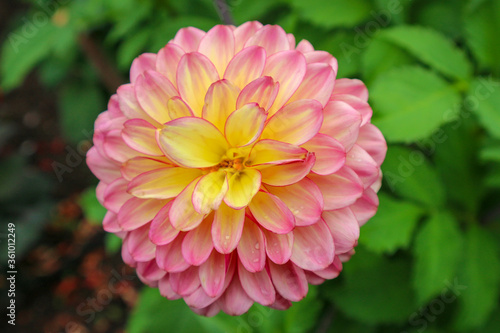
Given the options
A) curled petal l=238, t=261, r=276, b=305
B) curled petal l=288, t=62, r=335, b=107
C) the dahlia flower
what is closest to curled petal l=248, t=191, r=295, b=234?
the dahlia flower

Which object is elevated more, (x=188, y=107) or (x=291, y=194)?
(x=188, y=107)

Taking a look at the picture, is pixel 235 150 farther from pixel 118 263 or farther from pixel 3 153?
pixel 3 153

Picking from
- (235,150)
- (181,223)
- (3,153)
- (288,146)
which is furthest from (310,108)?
(3,153)

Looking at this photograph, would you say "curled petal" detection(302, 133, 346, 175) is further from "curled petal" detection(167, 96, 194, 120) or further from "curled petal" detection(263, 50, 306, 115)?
"curled petal" detection(167, 96, 194, 120)

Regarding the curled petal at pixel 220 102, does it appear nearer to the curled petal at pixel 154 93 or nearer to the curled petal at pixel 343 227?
the curled petal at pixel 154 93

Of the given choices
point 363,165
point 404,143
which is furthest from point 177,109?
point 404,143

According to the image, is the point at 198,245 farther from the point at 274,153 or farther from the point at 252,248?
the point at 274,153
